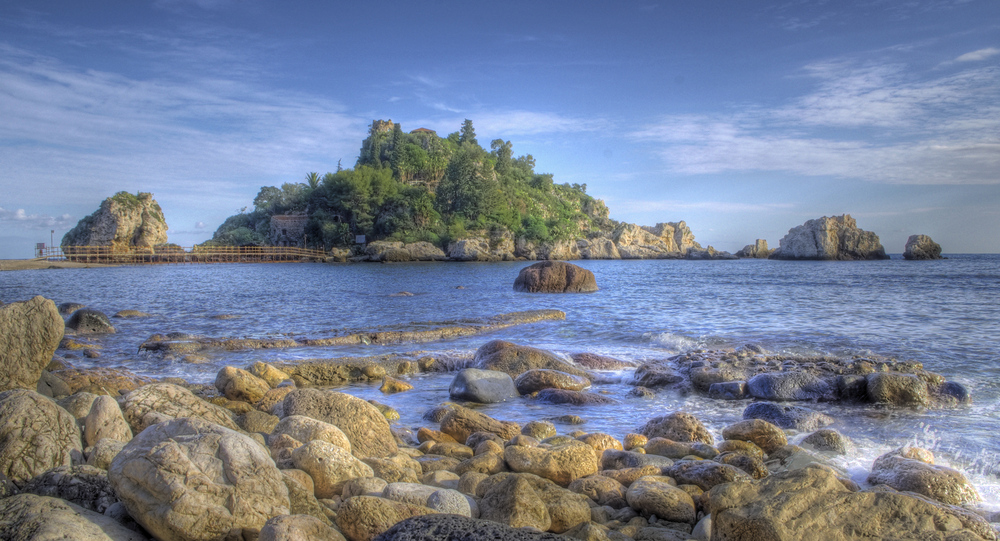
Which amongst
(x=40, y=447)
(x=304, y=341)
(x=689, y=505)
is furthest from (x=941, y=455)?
(x=304, y=341)

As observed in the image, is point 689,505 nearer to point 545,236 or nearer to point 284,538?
point 284,538

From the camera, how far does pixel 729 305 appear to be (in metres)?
24.8

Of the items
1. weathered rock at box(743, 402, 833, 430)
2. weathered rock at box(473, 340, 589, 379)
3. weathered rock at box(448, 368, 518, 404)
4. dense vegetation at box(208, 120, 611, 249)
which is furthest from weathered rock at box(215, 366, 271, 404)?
dense vegetation at box(208, 120, 611, 249)

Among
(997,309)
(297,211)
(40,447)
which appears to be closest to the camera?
(40,447)

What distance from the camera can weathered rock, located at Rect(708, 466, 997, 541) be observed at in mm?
3574

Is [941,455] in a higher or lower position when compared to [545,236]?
lower

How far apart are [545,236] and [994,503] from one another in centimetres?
9044

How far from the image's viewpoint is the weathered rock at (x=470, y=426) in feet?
24.7

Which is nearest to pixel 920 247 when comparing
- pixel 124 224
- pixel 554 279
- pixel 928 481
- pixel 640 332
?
pixel 554 279

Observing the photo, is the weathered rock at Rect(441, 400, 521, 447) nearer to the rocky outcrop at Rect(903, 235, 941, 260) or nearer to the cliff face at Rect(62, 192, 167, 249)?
the cliff face at Rect(62, 192, 167, 249)

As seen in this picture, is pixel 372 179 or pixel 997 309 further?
pixel 372 179

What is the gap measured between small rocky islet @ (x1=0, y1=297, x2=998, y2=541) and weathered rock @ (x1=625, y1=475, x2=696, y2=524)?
2 cm

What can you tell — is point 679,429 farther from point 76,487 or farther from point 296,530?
point 76,487

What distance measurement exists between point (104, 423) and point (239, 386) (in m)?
4.26
